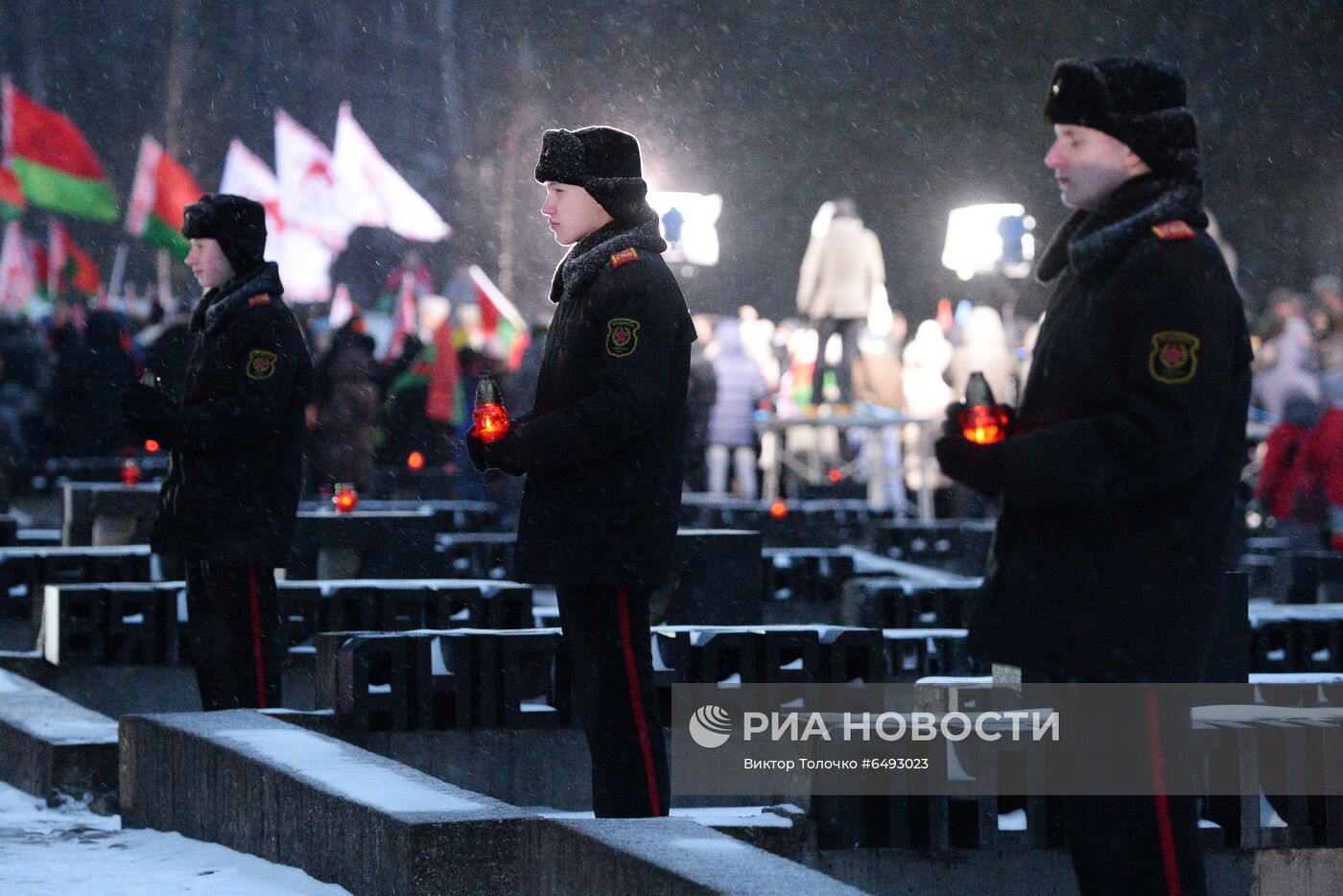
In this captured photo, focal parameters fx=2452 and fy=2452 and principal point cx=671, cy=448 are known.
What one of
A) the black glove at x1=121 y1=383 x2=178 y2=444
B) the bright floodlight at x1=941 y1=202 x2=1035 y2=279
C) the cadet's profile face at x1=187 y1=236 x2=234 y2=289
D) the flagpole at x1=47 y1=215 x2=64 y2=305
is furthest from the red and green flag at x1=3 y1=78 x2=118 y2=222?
the black glove at x1=121 y1=383 x2=178 y2=444

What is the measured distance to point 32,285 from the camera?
Result: 130 ft

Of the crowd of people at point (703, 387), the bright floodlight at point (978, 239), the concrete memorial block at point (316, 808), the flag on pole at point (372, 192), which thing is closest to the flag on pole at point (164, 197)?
the crowd of people at point (703, 387)

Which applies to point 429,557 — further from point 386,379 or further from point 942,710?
point 386,379

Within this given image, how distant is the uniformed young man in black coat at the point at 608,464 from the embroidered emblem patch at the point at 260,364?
1798 mm

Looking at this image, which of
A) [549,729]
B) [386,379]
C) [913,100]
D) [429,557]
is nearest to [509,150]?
[913,100]

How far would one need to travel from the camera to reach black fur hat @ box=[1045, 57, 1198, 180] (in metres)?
4.31

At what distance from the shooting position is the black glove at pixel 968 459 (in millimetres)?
4285

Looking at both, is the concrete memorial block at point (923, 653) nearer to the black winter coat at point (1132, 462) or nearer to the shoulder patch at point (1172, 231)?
the black winter coat at point (1132, 462)

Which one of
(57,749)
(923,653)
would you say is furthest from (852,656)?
(57,749)

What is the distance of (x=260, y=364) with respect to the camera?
735cm

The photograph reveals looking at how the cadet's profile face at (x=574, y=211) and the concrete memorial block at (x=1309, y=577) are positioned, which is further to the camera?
the concrete memorial block at (x=1309, y=577)

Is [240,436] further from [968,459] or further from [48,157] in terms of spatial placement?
[48,157]

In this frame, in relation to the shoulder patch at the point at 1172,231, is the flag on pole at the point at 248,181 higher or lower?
higher

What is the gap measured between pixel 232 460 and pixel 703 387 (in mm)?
15920
